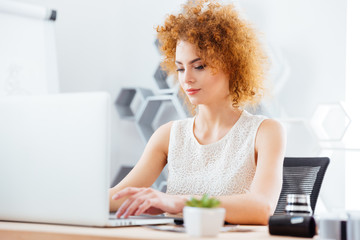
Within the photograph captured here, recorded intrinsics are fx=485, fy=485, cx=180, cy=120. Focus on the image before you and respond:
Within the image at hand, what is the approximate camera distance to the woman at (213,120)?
68.4 inches

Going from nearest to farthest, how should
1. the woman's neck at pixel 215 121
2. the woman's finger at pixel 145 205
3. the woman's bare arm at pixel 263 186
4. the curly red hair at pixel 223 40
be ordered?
the woman's finger at pixel 145 205, the woman's bare arm at pixel 263 186, the curly red hair at pixel 223 40, the woman's neck at pixel 215 121

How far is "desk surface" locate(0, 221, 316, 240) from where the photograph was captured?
2.97 feet

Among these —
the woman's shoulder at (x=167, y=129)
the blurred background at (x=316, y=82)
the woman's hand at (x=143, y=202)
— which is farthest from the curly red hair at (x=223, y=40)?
the blurred background at (x=316, y=82)

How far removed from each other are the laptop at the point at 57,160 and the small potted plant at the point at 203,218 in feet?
0.60

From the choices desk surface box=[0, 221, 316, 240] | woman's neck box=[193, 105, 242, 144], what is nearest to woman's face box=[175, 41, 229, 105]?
woman's neck box=[193, 105, 242, 144]

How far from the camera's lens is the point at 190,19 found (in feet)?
6.07

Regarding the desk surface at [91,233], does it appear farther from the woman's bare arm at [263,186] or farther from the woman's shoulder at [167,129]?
Result: the woman's shoulder at [167,129]

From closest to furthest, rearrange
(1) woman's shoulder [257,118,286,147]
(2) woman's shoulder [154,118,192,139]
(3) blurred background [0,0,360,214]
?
(1) woman's shoulder [257,118,286,147] < (2) woman's shoulder [154,118,192,139] < (3) blurred background [0,0,360,214]

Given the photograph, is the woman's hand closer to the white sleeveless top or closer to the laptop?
the laptop

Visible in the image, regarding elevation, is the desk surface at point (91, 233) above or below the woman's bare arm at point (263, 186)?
below

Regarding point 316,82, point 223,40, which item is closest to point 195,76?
point 223,40

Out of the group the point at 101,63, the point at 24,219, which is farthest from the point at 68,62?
the point at 24,219

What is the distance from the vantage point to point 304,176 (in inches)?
73.2

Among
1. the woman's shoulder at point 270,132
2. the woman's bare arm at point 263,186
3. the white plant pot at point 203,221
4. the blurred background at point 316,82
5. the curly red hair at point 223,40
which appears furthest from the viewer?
the blurred background at point 316,82
